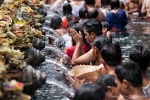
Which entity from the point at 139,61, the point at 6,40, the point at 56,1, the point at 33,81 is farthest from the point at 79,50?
the point at 56,1

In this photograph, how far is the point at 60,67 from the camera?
6.25 meters

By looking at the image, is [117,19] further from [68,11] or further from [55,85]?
[55,85]

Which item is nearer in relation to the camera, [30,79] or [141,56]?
[30,79]

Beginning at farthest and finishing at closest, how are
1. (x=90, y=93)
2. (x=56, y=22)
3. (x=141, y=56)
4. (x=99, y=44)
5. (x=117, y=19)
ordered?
(x=117, y=19) → (x=56, y=22) → (x=99, y=44) → (x=141, y=56) → (x=90, y=93)

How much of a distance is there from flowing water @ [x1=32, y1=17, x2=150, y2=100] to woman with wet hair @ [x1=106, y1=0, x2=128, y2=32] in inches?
11.4

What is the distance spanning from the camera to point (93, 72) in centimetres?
495

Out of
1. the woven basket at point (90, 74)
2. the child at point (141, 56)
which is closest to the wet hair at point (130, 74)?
the child at point (141, 56)

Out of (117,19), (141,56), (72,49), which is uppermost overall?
(141,56)

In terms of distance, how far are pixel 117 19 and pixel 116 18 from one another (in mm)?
60

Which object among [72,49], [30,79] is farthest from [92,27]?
[30,79]

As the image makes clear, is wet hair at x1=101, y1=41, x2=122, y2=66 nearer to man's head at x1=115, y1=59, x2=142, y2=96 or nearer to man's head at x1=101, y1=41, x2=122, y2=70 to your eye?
man's head at x1=101, y1=41, x2=122, y2=70

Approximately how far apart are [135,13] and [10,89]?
10.9m

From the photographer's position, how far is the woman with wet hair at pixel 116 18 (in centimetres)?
1062

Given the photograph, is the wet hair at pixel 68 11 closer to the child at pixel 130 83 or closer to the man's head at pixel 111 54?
the man's head at pixel 111 54
